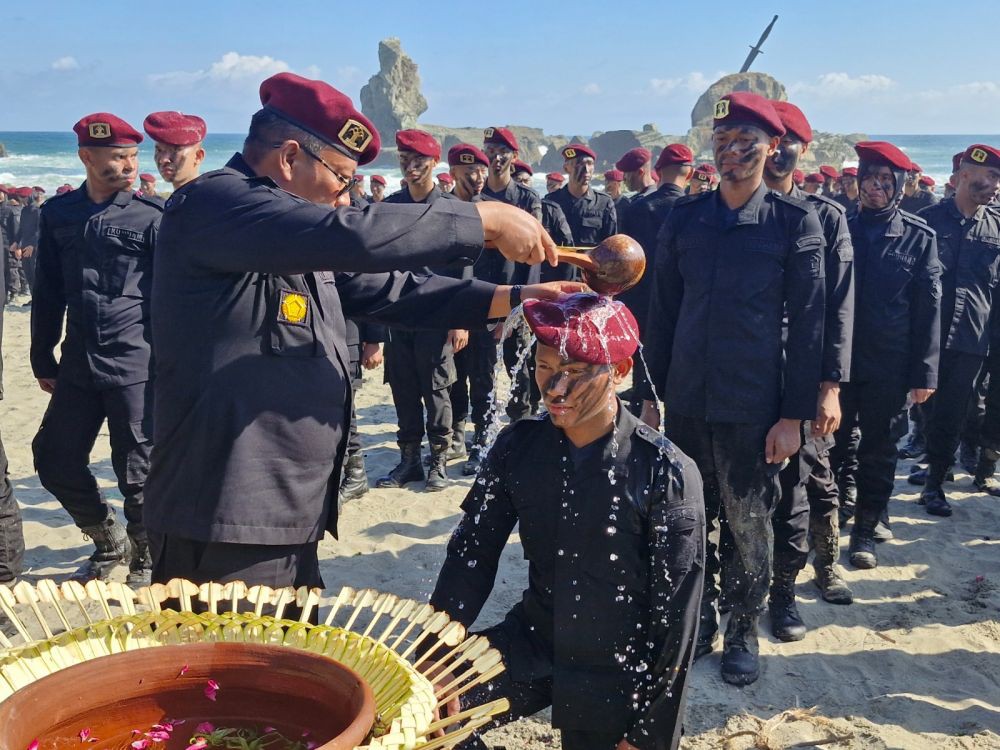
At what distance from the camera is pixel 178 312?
8.25 feet

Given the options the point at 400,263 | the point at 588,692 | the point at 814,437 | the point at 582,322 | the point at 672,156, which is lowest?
the point at 588,692

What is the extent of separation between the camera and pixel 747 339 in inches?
157

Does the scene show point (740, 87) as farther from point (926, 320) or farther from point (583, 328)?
point (583, 328)

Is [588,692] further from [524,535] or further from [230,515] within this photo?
[230,515]

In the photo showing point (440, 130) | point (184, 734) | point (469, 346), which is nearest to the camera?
point (184, 734)

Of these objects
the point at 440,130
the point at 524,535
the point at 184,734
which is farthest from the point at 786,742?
the point at 440,130

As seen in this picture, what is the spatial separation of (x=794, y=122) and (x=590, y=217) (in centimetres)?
469

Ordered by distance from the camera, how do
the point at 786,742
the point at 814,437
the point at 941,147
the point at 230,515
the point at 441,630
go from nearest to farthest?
the point at 441,630 → the point at 230,515 → the point at 786,742 → the point at 814,437 → the point at 941,147

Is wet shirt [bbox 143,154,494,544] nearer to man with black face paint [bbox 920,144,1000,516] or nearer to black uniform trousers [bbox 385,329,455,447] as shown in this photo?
black uniform trousers [bbox 385,329,455,447]

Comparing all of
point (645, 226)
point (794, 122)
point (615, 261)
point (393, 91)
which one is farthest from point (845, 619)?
point (393, 91)

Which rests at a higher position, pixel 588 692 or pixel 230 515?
A: pixel 230 515

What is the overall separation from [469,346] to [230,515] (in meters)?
4.95

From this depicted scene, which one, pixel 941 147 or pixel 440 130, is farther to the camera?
pixel 941 147

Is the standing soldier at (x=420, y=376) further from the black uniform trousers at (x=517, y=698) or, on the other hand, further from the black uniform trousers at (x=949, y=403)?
the black uniform trousers at (x=517, y=698)
